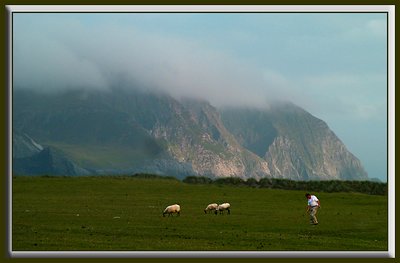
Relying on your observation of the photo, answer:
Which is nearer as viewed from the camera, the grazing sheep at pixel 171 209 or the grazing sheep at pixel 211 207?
the grazing sheep at pixel 171 209

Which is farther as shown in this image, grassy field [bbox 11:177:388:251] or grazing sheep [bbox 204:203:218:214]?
grazing sheep [bbox 204:203:218:214]

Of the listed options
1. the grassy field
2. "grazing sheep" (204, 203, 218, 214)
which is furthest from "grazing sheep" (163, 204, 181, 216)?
"grazing sheep" (204, 203, 218, 214)

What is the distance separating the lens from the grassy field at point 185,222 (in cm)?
3359

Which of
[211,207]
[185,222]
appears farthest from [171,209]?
[185,222]

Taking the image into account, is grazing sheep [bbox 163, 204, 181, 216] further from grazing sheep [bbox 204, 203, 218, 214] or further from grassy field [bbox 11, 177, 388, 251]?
grazing sheep [bbox 204, 203, 218, 214]

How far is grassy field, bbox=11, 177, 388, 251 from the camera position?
33.6 metres

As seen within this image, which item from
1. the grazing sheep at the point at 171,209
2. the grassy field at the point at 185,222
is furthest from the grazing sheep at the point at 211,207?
the grazing sheep at the point at 171,209

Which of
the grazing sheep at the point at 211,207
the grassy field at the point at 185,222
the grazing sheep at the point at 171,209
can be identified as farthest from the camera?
the grazing sheep at the point at 211,207

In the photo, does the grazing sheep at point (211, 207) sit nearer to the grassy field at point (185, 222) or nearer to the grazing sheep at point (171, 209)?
the grassy field at point (185, 222)

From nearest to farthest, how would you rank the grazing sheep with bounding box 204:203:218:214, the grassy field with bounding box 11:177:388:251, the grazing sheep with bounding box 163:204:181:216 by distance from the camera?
the grassy field with bounding box 11:177:388:251, the grazing sheep with bounding box 163:204:181:216, the grazing sheep with bounding box 204:203:218:214

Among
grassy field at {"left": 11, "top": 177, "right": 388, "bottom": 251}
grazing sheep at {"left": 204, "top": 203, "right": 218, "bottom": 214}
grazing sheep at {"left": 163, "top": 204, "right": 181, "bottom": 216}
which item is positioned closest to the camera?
grassy field at {"left": 11, "top": 177, "right": 388, "bottom": 251}

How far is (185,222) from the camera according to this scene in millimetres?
45469

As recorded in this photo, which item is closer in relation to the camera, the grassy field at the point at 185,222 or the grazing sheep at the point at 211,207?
the grassy field at the point at 185,222

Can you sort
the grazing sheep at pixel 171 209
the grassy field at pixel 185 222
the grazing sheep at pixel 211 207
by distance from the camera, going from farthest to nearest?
the grazing sheep at pixel 211 207
the grazing sheep at pixel 171 209
the grassy field at pixel 185 222
